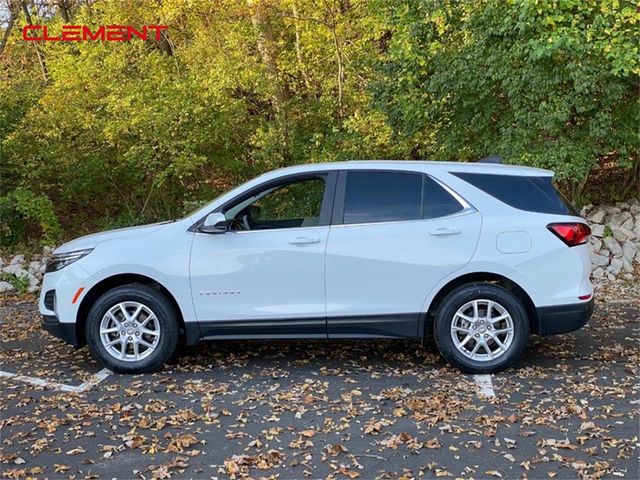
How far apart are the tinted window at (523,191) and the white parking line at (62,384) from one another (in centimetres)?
332

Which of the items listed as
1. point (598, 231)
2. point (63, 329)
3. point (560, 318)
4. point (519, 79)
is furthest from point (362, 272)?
point (598, 231)

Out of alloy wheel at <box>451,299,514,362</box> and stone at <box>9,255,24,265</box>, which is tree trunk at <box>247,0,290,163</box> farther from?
alloy wheel at <box>451,299,514,362</box>

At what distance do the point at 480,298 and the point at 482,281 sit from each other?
16 cm

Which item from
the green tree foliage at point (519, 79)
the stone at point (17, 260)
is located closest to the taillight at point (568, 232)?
the green tree foliage at point (519, 79)

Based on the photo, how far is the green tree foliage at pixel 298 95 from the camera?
8328 millimetres

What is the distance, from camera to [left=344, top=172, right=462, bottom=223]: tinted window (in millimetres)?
5148

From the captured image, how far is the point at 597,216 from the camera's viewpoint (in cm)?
991

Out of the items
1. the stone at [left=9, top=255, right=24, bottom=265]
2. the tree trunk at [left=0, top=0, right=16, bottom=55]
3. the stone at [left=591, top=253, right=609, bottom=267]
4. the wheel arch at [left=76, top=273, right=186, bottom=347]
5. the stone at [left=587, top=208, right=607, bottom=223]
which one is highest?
the tree trunk at [left=0, top=0, right=16, bottom=55]


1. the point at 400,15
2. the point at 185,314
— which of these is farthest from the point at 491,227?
the point at 400,15

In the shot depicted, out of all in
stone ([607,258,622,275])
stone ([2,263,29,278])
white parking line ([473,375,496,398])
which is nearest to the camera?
white parking line ([473,375,496,398])

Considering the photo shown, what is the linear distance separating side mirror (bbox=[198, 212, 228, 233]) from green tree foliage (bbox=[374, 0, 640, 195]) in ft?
15.2

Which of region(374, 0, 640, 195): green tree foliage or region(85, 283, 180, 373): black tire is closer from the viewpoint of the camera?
region(85, 283, 180, 373): black tire

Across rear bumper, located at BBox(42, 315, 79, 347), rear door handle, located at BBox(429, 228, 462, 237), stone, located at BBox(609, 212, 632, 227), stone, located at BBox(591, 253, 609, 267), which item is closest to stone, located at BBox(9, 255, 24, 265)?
rear bumper, located at BBox(42, 315, 79, 347)

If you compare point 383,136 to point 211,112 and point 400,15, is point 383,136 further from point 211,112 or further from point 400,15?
point 211,112
